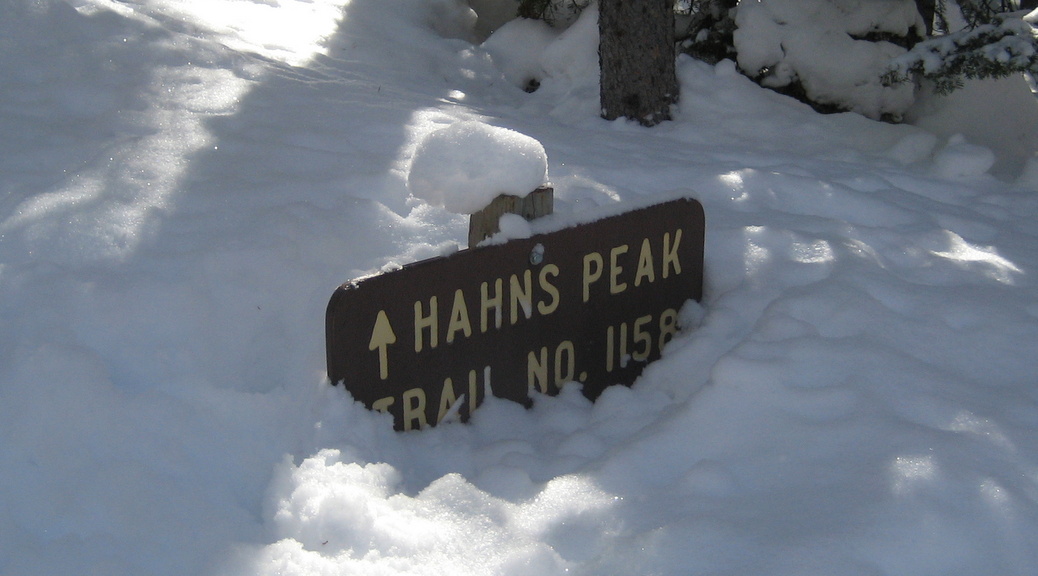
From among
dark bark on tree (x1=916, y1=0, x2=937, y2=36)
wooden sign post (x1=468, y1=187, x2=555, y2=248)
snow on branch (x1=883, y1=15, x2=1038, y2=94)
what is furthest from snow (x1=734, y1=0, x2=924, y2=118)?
wooden sign post (x1=468, y1=187, x2=555, y2=248)

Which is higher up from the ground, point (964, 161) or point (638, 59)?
point (638, 59)

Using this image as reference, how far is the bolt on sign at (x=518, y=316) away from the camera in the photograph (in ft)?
7.34

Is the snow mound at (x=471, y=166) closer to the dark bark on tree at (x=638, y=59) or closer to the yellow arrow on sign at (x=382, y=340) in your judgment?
the yellow arrow on sign at (x=382, y=340)

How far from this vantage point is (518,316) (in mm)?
2506

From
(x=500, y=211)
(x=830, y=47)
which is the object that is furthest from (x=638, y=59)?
(x=500, y=211)

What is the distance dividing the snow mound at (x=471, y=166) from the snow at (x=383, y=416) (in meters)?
0.05

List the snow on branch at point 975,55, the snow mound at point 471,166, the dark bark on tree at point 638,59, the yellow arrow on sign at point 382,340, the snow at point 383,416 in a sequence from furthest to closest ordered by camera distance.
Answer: the dark bark on tree at point 638,59
the snow on branch at point 975,55
the snow mound at point 471,166
the yellow arrow on sign at point 382,340
the snow at point 383,416

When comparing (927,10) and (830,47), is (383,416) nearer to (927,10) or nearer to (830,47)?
(830,47)

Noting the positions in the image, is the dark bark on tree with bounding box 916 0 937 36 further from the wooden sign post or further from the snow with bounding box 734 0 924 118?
the wooden sign post

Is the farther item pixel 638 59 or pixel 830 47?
pixel 830 47

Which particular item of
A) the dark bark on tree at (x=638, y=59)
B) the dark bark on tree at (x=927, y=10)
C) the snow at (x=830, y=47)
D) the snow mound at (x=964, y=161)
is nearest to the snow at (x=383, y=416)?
the snow mound at (x=964, y=161)

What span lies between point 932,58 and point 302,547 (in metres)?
3.74

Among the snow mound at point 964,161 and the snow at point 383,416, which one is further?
the snow mound at point 964,161

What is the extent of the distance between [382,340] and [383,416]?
0.65 feet
